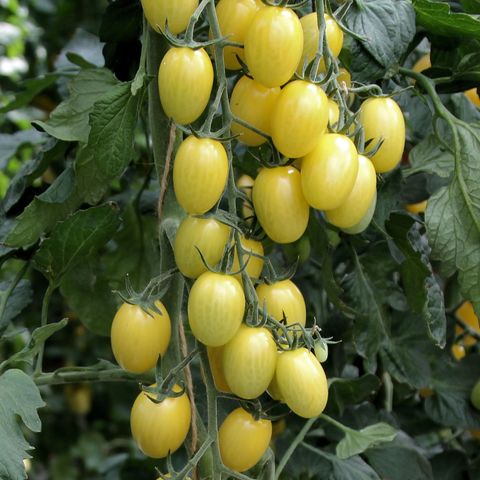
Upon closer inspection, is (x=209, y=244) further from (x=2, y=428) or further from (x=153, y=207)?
(x=153, y=207)

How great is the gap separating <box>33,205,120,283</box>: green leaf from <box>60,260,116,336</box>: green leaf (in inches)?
3.5

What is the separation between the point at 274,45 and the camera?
589 millimetres

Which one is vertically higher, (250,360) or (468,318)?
(250,360)

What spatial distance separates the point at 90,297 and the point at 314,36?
0.45 meters

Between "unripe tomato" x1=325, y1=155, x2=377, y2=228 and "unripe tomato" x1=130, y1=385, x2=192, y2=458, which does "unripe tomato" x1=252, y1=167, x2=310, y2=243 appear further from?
"unripe tomato" x1=130, y1=385, x2=192, y2=458

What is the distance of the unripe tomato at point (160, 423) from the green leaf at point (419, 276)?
0.81 ft

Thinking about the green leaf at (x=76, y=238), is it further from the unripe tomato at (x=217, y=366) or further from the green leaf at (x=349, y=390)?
the green leaf at (x=349, y=390)

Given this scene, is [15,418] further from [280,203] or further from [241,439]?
[280,203]

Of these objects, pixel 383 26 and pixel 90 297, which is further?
pixel 90 297

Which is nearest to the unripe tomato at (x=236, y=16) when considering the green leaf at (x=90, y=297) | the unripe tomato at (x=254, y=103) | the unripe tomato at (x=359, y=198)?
the unripe tomato at (x=254, y=103)

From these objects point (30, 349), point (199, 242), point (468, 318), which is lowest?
point (468, 318)

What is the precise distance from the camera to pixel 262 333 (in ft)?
1.99

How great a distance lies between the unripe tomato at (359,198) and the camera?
640 millimetres

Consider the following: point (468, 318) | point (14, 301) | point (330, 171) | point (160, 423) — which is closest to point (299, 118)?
point (330, 171)
